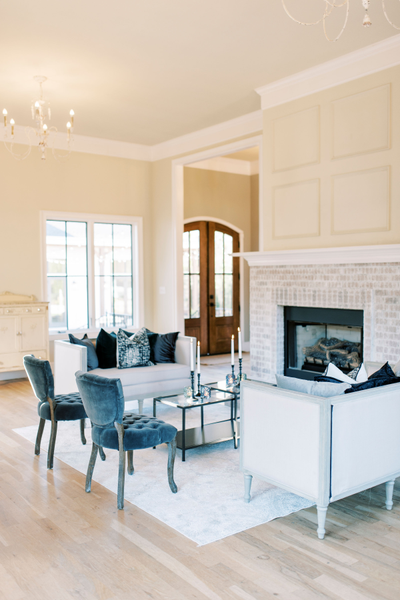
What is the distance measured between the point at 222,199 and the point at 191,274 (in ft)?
4.81

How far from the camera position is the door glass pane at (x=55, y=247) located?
799cm

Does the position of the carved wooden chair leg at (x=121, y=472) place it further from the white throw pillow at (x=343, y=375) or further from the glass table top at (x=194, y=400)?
the white throw pillow at (x=343, y=375)

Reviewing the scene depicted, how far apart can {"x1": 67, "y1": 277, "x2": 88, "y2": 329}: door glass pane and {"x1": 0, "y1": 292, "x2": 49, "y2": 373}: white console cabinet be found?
2.52 ft

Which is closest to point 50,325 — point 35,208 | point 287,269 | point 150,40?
point 35,208

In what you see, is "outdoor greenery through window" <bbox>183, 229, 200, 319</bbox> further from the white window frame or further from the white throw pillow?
the white throw pillow

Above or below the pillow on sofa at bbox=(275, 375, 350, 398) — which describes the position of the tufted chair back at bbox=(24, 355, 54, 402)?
below

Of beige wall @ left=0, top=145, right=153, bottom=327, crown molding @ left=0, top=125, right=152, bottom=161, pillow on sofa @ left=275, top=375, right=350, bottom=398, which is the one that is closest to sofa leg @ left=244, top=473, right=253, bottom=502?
pillow on sofa @ left=275, top=375, right=350, bottom=398

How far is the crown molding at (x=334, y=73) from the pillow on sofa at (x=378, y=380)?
3036 mm

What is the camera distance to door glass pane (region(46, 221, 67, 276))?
26.2 ft

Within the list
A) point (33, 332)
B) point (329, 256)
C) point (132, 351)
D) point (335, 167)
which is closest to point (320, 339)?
point (329, 256)

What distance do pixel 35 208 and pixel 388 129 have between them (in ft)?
16.2

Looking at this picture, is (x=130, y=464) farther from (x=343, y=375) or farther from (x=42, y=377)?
(x=343, y=375)

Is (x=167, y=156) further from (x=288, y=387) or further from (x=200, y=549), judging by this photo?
(x=200, y=549)

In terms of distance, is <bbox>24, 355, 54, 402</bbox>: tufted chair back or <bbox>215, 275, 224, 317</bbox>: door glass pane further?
<bbox>215, 275, 224, 317</bbox>: door glass pane
